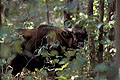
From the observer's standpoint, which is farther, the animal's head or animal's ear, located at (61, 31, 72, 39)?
animal's ear, located at (61, 31, 72, 39)

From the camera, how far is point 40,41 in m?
4.17

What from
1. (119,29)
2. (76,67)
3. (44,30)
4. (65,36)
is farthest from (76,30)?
(119,29)

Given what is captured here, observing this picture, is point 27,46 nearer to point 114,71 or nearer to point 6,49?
point 6,49

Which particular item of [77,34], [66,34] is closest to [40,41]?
[66,34]

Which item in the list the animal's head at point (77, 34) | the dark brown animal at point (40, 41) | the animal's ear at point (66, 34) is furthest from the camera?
the animal's ear at point (66, 34)

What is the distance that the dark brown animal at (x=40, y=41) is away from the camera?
3.92m

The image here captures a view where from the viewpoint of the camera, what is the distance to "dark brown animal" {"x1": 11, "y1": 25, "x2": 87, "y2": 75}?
3924 millimetres

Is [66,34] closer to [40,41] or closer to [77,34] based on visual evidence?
[77,34]

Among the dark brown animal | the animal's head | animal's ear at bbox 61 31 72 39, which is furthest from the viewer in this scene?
animal's ear at bbox 61 31 72 39

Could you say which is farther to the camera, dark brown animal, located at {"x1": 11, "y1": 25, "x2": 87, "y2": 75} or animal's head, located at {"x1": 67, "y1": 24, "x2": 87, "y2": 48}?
animal's head, located at {"x1": 67, "y1": 24, "x2": 87, "y2": 48}

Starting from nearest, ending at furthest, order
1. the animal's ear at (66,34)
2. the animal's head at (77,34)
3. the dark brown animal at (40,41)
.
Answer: the dark brown animal at (40,41)
the animal's head at (77,34)
the animal's ear at (66,34)

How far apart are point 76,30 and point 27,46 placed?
144 cm

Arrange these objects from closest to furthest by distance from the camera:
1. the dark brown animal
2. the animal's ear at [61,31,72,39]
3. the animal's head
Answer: the dark brown animal → the animal's head → the animal's ear at [61,31,72,39]

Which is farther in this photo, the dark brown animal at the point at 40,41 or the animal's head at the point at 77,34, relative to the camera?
the animal's head at the point at 77,34
